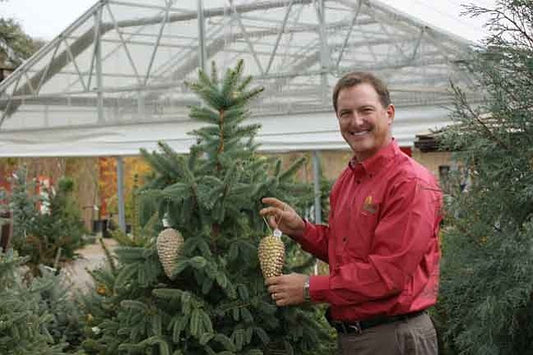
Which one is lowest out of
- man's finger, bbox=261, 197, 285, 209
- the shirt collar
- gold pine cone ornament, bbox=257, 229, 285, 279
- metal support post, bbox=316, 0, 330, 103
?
gold pine cone ornament, bbox=257, 229, 285, 279

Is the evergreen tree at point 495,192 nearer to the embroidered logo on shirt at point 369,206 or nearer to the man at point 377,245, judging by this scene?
the man at point 377,245

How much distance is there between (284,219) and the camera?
3529 mm

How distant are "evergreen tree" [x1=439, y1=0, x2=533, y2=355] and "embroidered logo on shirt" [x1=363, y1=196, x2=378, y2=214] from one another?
33 cm

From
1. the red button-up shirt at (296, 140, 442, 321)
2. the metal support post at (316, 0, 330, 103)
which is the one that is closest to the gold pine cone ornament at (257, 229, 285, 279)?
the red button-up shirt at (296, 140, 442, 321)

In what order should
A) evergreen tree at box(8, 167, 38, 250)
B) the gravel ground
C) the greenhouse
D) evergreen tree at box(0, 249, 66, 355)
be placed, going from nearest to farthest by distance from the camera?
the greenhouse
evergreen tree at box(0, 249, 66, 355)
the gravel ground
evergreen tree at box(8, 167, 38, 250)

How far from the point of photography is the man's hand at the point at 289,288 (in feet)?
10.3

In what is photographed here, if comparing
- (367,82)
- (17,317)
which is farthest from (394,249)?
(17,317)

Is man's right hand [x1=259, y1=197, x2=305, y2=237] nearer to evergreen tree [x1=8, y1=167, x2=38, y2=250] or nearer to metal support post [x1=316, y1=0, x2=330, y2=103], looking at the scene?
metal support post [x1=316, y1=0, x2=330, y2=103]

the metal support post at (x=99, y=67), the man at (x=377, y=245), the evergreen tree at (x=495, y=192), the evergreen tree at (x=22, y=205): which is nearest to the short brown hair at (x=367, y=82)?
the man at (x=377, y=245)

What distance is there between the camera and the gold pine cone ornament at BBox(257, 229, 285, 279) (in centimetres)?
349

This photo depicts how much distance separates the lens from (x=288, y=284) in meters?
3.17

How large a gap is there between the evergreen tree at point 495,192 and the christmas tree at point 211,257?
940 mm

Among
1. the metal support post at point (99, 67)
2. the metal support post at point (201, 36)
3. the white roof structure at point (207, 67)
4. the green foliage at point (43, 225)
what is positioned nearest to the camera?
the white roof structure at point (207, 67)

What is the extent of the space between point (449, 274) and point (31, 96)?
983 cm
